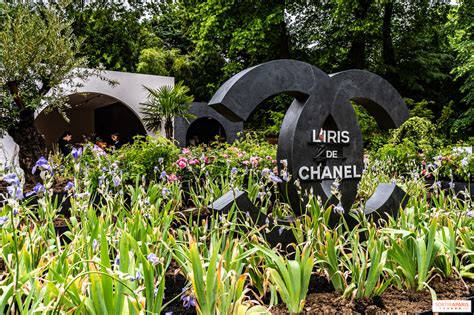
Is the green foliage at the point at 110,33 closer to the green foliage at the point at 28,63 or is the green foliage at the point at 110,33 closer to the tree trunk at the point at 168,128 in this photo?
the tree trunk at the point at 168,128

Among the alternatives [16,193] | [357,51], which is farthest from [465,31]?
[16,193]

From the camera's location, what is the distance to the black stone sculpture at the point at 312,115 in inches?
118

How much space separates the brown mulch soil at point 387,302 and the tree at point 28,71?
5179 mm

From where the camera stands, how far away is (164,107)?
496 inches

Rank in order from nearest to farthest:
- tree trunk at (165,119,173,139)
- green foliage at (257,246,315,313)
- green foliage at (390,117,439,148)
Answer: green foliage at (257,246,315,313) < green foliage at (390,117,439,148) < tree trunk at (165,119,173,139)

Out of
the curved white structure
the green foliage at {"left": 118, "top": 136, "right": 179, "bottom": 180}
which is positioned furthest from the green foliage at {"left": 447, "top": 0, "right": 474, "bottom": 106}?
the green foliage at {"left": 118, "top": 136, "right": 179, "bottom": 180}

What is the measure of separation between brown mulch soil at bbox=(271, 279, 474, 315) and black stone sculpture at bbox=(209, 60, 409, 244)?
0.79m

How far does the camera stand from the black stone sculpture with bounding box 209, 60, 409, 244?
2.99 metres

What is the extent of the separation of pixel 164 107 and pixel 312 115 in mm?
9645

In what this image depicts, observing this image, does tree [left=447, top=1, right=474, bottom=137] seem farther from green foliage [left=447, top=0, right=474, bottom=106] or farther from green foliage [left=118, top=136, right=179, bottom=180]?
green foliage [left=118, top=136, right=179, bottom=180]

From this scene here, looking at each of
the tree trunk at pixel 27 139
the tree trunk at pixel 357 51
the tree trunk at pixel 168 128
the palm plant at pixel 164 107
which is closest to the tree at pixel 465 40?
the tree trunk at pixel 357 51

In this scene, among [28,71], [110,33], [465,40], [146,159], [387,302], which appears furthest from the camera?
[110,33]

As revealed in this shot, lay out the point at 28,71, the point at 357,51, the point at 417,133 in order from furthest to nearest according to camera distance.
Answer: the point at 357,51 < the point at 417,133 < the point at 28,71

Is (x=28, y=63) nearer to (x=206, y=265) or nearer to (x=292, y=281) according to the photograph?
(x=206, y=265)
